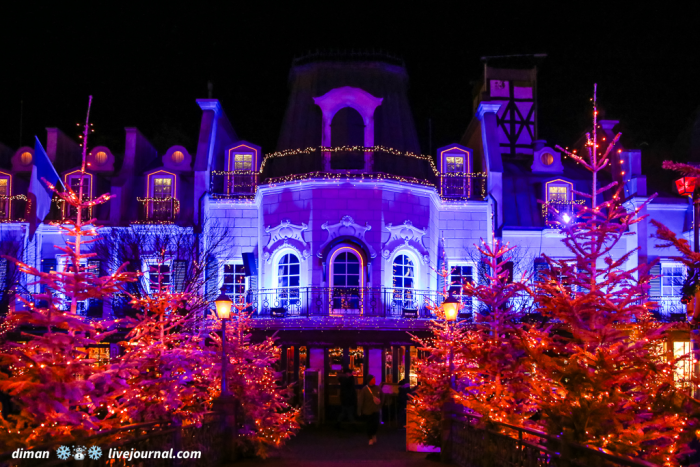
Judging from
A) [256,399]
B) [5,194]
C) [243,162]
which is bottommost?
[256,399]

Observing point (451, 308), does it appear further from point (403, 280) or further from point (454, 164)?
point (454, 164)

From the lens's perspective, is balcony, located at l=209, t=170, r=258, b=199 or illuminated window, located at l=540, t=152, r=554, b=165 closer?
balcony, located at l=209, t=170, r=258, b=199

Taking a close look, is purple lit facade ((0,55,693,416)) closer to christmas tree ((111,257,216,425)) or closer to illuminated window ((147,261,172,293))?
illuminated window ((147,261,172,293))

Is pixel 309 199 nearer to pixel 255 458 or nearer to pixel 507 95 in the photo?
pixel 255 458

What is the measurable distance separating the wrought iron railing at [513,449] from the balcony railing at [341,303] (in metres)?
8.66

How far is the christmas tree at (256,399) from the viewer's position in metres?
15.4

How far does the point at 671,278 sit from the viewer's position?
26688 millimetres

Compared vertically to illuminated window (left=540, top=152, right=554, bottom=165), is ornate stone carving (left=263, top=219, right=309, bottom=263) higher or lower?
lower

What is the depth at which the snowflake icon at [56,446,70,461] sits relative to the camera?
28.3 feet

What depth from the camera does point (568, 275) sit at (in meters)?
13.1

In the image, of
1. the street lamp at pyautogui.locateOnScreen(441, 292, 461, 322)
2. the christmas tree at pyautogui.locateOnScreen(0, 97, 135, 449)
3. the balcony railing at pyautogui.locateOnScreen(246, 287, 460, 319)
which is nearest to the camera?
the christmas tree at pyautogui.locateOnScreen(0, 97, 135, 449)

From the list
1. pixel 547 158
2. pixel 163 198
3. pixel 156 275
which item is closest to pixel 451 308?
pixel 156 275

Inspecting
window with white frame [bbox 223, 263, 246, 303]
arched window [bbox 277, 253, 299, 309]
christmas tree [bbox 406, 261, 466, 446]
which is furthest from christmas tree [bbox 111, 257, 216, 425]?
window with white frame [bbox 223, 263, 246, 303]

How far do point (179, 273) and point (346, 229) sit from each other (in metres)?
5.90
